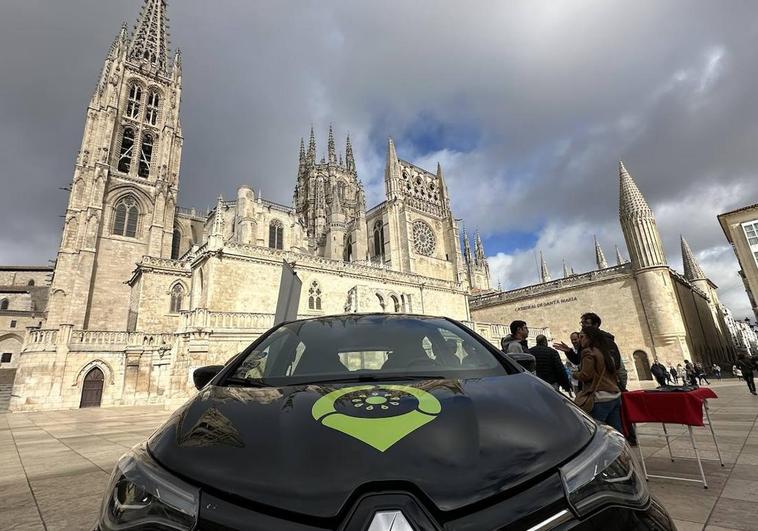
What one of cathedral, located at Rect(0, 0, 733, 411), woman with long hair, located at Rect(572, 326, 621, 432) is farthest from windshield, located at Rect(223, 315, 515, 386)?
cathedral, located at Rect(0, 0, 733, 411)

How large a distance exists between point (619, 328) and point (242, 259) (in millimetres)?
25473

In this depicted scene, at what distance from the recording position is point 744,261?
2212cm

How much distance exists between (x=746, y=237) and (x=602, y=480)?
30938mm

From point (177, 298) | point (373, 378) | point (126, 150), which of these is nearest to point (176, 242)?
point (126, 150)

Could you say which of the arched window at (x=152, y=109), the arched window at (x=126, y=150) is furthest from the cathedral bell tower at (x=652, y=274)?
the arched window at (x=152, y=109)

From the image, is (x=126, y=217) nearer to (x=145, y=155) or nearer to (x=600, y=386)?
(x=145, y=155)

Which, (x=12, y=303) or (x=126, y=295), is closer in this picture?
(x=126, y=295)

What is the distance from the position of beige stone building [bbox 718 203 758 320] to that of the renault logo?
31244mm

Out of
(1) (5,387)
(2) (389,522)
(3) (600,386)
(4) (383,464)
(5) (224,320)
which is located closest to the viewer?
(2) (389,522)

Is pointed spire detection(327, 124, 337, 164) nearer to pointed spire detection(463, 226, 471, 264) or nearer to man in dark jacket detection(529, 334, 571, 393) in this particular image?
pointed spire detection(463, 226, 471, 264)

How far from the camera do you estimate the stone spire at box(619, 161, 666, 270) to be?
2295 centimetres

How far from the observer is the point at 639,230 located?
75.4ft

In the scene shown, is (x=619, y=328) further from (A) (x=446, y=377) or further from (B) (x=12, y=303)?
(B) (x=12, y=303)

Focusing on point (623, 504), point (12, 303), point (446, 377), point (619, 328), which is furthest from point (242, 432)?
point (12, 303)
